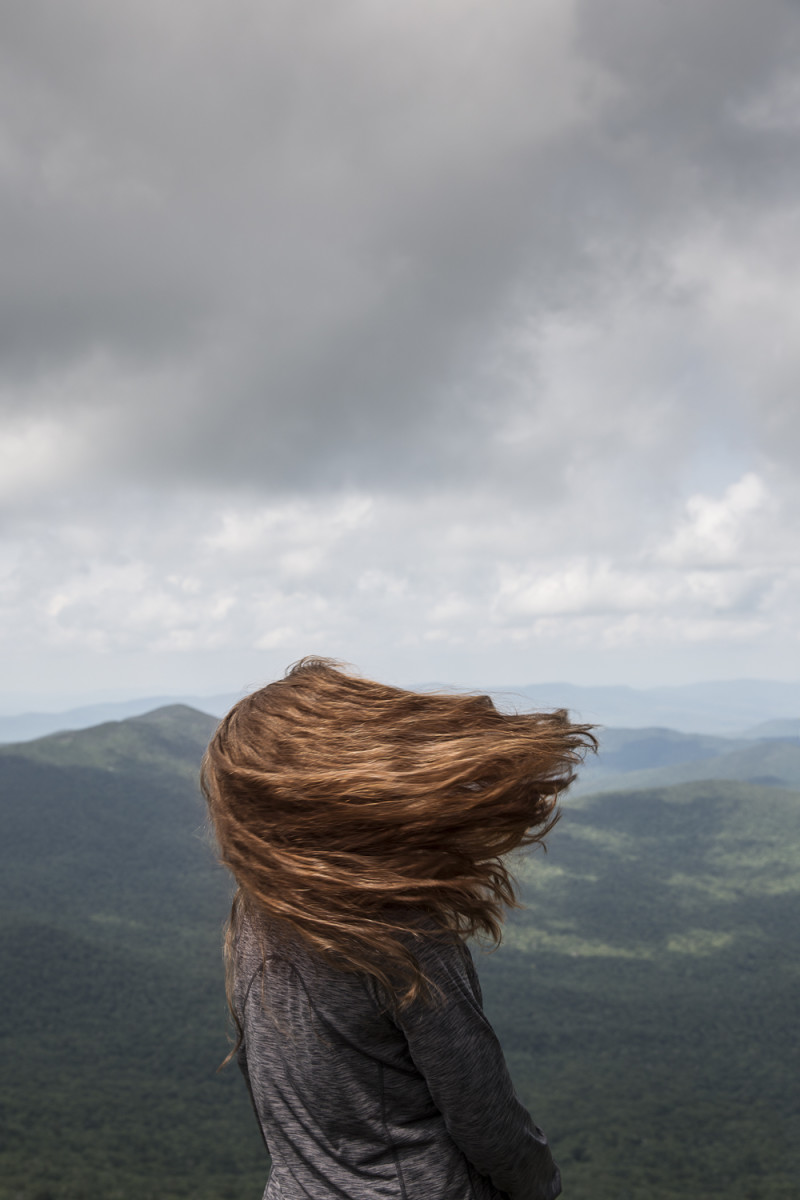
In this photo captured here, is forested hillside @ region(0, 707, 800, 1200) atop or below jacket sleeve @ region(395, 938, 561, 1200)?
below

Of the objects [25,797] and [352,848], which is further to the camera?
[25,797]

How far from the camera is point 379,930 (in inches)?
80.4

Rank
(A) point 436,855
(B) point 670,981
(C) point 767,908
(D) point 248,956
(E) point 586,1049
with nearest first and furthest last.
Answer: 1. (A) point 436,855
2. (D) point 248,956
3. (E) point 586,1049
4. (B) point 670,981
5. (C) point 767,908

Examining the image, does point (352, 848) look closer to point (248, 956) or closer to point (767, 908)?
point (248, 956)

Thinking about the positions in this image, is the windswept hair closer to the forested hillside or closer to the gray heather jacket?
the gray heather jacket

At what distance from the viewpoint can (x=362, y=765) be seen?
2.14 meters

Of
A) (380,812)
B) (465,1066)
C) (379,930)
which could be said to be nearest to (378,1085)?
(465,1066)

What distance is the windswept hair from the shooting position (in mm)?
2078

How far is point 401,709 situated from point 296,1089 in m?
1.09

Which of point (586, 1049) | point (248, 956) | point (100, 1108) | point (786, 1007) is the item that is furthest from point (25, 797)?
point (248, 956)

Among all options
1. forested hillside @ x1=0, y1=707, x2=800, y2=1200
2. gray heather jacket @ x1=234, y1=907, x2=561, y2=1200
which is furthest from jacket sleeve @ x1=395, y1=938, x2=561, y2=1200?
forested hillside @ x1=0, y1=707, x2=800, y2=1200

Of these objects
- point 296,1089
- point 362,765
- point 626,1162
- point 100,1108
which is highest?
point 362,765

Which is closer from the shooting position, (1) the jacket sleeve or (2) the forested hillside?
(1) the jacket sleeve

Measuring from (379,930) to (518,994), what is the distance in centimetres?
8709
